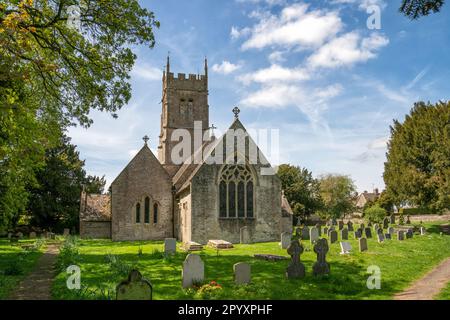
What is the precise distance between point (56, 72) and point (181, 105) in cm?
2576

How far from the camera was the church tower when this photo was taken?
3925 centimetres

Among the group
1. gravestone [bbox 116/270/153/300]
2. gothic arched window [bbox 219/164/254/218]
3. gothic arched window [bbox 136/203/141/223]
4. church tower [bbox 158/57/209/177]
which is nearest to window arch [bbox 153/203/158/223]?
gothic arched window [bbox 136/203/141/223]

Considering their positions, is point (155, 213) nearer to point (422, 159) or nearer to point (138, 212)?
point (138, 212)

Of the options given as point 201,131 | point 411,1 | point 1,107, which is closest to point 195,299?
point 1,107

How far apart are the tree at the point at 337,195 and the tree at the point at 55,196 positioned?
1551 inches

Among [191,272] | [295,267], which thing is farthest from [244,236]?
[191,272]

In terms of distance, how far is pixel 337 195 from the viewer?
65.4 m

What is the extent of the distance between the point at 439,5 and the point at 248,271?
306 inches

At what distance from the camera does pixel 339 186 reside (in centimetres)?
6562

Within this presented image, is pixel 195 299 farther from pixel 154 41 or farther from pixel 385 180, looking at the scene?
pixel 385 180

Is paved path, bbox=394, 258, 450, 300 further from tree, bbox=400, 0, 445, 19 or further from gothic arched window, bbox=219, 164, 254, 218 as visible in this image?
gothic arched window, bbox=219, 164, 254, 218

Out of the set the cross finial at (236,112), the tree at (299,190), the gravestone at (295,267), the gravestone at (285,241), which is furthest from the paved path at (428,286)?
the tree at (299,190)

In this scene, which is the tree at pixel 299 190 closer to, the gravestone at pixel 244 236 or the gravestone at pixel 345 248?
the gravestone at pixel 244 236

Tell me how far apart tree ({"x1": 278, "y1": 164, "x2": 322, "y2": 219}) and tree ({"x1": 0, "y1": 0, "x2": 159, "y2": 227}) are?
1385 inches
